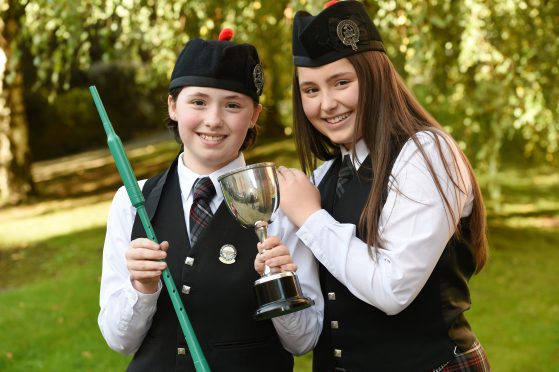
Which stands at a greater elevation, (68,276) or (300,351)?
(300,351)

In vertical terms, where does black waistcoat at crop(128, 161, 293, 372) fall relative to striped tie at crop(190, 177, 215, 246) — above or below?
below

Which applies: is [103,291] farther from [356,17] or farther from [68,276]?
[68,276]

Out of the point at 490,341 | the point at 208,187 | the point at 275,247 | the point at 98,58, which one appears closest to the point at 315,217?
the point at 275,247

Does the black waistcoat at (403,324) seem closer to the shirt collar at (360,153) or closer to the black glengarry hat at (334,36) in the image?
the shirt collar at (360,153)

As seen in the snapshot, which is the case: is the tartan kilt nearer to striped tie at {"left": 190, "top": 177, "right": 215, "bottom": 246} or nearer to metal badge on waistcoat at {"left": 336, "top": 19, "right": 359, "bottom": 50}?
striped tie at {"left": 190, "top": 177, "right": 215, "bottom": 246}

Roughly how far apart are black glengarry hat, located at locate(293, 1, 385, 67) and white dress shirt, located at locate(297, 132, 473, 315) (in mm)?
351

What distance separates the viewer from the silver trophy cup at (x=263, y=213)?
2104 millimetres

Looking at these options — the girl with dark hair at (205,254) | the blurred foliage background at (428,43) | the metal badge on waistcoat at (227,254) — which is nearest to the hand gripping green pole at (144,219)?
the girl with dark hair at (205,254)

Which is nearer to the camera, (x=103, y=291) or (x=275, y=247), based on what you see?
(x=275, y=247)

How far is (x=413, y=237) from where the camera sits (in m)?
2.20

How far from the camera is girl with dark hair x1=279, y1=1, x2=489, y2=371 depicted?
2215 millimetres

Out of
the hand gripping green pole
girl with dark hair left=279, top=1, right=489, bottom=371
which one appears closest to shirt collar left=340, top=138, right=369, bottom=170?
girl with dark hair left=279, top=1, right=489, bottom=371

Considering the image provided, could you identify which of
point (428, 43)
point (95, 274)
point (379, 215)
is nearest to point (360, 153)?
point (379, 215)

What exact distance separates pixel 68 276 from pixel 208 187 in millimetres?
5797
